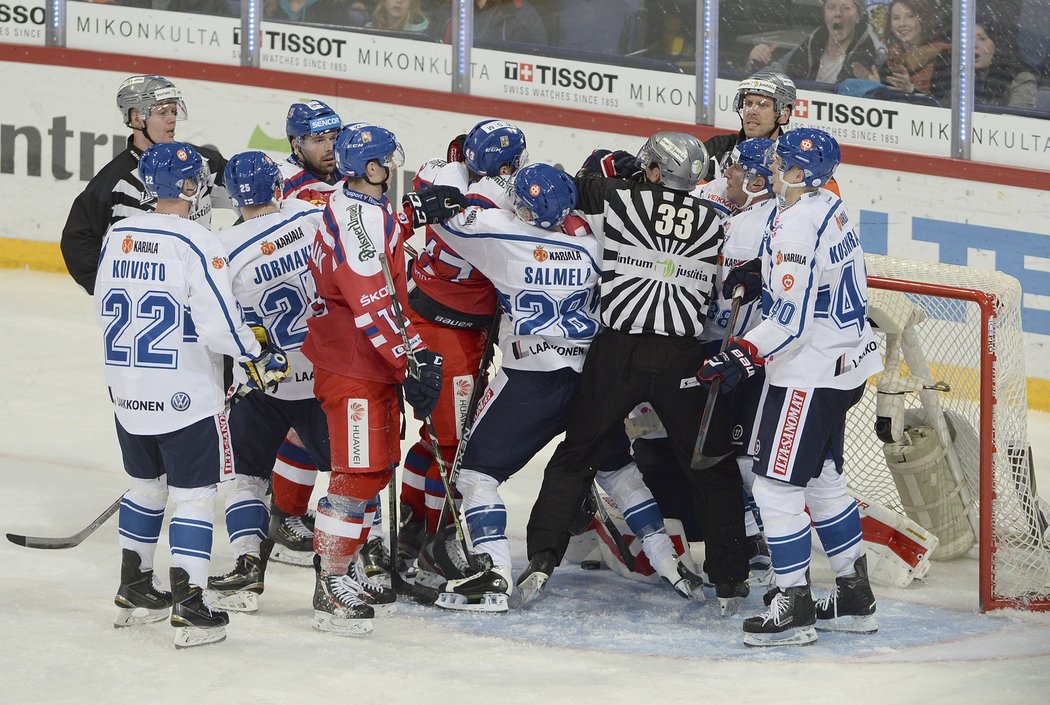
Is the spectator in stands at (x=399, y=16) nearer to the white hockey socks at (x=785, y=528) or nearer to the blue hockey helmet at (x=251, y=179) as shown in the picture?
the blue hockey helmet at (x=251, y=179)

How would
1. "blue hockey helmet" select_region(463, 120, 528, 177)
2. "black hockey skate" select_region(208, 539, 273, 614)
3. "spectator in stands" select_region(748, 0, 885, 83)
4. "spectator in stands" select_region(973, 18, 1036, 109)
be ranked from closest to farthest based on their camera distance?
"black hockey skate" select_region(208, 539, 273, 614)
"blue hockey helmet" select_region(463, 120, 528, 177)
"spectator in stands" select_region(973, 18, 1036, 109)
"spectator in stands" select_region(748, 0, 885, 83)

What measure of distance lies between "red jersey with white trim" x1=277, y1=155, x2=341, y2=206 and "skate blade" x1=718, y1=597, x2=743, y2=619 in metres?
1.72

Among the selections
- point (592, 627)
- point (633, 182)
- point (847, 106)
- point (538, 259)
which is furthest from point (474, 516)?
point (847, 106)

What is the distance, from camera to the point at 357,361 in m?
4.43

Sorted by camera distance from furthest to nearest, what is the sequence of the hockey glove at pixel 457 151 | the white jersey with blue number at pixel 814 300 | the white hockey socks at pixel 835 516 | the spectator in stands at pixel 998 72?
the spectator in stands at pixel 998 72 → the hockey glove at pixel 457 151 → the white hockey socks at pixel 835 516 → the white jersey with blue number at pixel 814 300

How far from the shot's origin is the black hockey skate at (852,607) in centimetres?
456

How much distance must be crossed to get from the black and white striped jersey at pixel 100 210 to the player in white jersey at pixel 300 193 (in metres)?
0.30

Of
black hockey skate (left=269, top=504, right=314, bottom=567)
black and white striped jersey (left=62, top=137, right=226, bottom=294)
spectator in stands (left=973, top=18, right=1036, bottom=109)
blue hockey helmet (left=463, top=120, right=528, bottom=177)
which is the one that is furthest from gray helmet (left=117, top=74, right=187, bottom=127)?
spectator in stands (left=973, top=18, right=1036, bottom=109)

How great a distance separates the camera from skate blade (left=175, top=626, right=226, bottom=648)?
4250 mm

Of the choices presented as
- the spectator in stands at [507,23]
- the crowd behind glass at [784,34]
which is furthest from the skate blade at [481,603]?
the spectator in stands at [507,23]

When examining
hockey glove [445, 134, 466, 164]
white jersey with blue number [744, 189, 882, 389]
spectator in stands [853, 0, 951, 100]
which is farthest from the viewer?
spectator in stands [853, 0, 951, 100]

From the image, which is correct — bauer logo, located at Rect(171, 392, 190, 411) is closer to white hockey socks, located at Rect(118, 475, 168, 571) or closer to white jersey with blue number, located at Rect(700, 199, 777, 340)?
white hockey socks, located at Rect(118, 475, 168, 571)

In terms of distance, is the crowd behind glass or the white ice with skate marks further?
the crowd behind glass

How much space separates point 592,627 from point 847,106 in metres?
3.59
